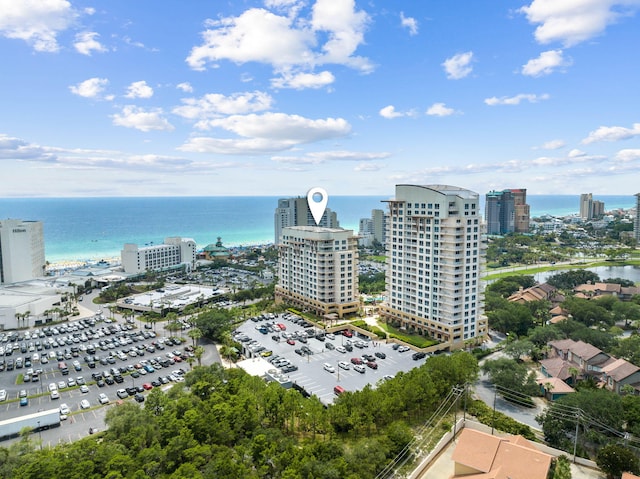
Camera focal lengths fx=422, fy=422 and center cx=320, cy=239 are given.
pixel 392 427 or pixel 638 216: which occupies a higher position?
pixel 638 216

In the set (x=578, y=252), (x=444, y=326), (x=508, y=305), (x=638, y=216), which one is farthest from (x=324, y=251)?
(x=638, y=216)

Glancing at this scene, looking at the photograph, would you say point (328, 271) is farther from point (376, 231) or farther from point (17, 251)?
point (376, 231)

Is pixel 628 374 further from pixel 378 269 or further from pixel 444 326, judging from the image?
pixel 378 269

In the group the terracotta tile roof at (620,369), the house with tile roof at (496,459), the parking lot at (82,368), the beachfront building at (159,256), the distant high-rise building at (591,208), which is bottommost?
the parking lot at (82,368)

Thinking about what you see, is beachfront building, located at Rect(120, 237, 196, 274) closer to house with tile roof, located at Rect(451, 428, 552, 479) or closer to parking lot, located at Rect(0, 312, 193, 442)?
parking lot, located at Rect(0, 312, 193, 442)

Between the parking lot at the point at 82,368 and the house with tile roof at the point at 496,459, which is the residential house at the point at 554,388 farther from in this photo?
the parking lot at the point at 82,368

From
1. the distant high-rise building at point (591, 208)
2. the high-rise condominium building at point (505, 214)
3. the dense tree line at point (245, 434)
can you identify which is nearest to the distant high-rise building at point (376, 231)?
the high-rise condominium building at point (505, 214)
